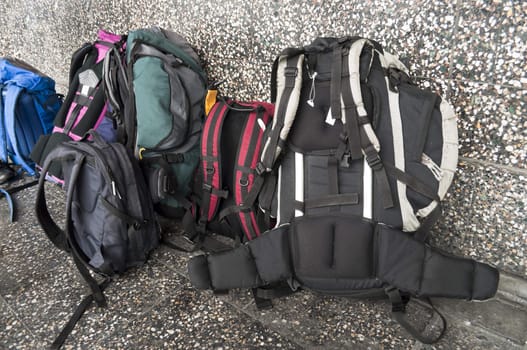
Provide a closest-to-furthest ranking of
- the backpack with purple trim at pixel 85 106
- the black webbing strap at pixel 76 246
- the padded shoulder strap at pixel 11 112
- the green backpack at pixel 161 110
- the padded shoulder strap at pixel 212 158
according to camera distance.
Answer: the black webbing strap at pixel 76 246 → the padded shoulder strap at pixel 212 158 → the green backpack at pixel 161 110 → the backpack with purple trim at pixel 85 106 → the padded shoulder strap at pixel 11 112

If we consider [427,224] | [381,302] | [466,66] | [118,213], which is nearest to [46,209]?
[118,213]

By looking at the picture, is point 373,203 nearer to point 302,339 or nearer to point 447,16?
point 302,339

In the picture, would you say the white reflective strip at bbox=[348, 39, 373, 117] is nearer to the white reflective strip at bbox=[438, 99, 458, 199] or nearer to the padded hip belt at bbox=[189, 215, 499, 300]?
the white reflective strip at bbox=[438, 99, 458, 199]

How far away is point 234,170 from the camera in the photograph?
180 cm

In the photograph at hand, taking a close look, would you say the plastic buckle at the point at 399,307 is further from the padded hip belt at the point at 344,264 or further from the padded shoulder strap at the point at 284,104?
the padded shoulder strap at the point at 284,104

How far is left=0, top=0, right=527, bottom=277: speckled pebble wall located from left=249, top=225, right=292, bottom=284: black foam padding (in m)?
0.74

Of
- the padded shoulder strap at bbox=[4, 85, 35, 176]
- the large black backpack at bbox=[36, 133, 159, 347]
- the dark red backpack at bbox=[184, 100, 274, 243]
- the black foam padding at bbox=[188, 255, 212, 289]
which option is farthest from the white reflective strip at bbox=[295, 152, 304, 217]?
the padded shoulder strap at bbox=[4, 85, 35, 176]

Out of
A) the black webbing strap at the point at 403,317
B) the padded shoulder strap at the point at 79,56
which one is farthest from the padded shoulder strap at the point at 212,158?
the padded shoulder strap at the point at 79,56

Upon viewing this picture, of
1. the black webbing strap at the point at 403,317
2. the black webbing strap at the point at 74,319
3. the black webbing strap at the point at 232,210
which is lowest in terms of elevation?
the black webbing strap at the point at 74,319

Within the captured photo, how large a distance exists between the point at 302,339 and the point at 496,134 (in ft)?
3.49

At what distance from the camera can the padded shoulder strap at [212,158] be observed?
1814 mm

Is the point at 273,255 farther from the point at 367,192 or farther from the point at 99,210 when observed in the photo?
the point at 99,210

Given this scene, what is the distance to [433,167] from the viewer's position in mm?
1416

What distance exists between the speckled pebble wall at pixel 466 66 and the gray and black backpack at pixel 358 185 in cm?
19
